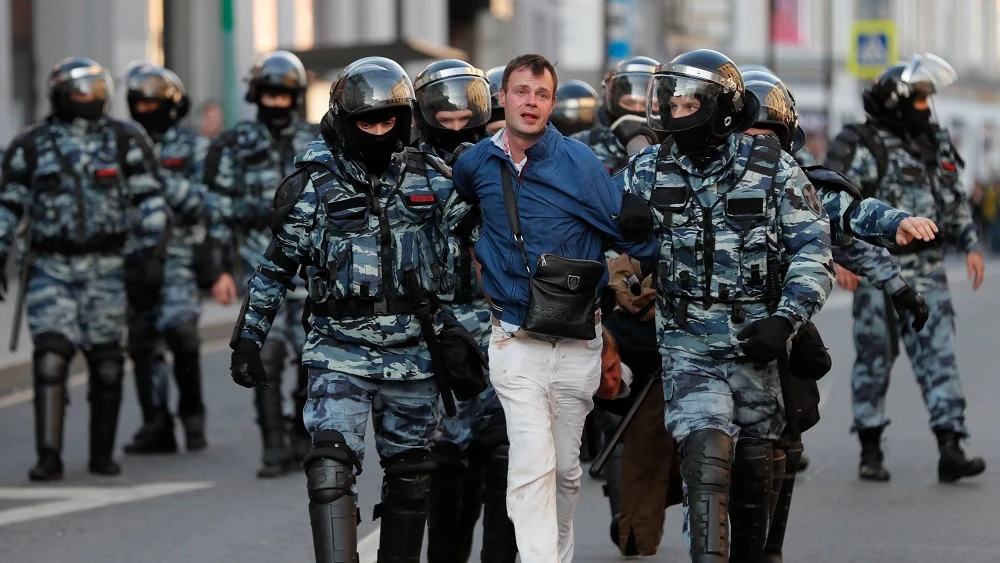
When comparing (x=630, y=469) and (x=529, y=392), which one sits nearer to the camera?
(x=529, y=392)

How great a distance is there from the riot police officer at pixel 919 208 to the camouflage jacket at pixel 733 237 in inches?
112

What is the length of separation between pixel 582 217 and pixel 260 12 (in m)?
21.2

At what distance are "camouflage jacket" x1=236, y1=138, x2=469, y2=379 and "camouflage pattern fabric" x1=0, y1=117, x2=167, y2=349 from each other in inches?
129

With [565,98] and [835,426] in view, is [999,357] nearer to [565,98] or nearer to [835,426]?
[835,426]

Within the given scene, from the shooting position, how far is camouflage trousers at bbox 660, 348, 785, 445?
596 centimetres

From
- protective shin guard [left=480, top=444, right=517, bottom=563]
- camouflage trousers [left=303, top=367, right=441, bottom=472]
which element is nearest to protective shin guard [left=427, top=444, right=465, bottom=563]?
protective shin guard [left=480, top=444, right=517, bottom=563]

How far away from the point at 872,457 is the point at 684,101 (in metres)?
3.50

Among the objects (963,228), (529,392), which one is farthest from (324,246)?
(963,228)

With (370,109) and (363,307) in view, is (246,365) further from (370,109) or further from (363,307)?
(370,109)

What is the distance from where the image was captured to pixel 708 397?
235 inches

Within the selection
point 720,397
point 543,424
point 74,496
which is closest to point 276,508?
point 74,496

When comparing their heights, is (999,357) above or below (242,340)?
below

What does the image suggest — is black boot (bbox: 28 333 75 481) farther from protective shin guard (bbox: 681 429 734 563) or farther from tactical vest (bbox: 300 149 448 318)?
protective shin guard (bbox: 681 429 734 563)

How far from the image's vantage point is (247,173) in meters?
9.56
